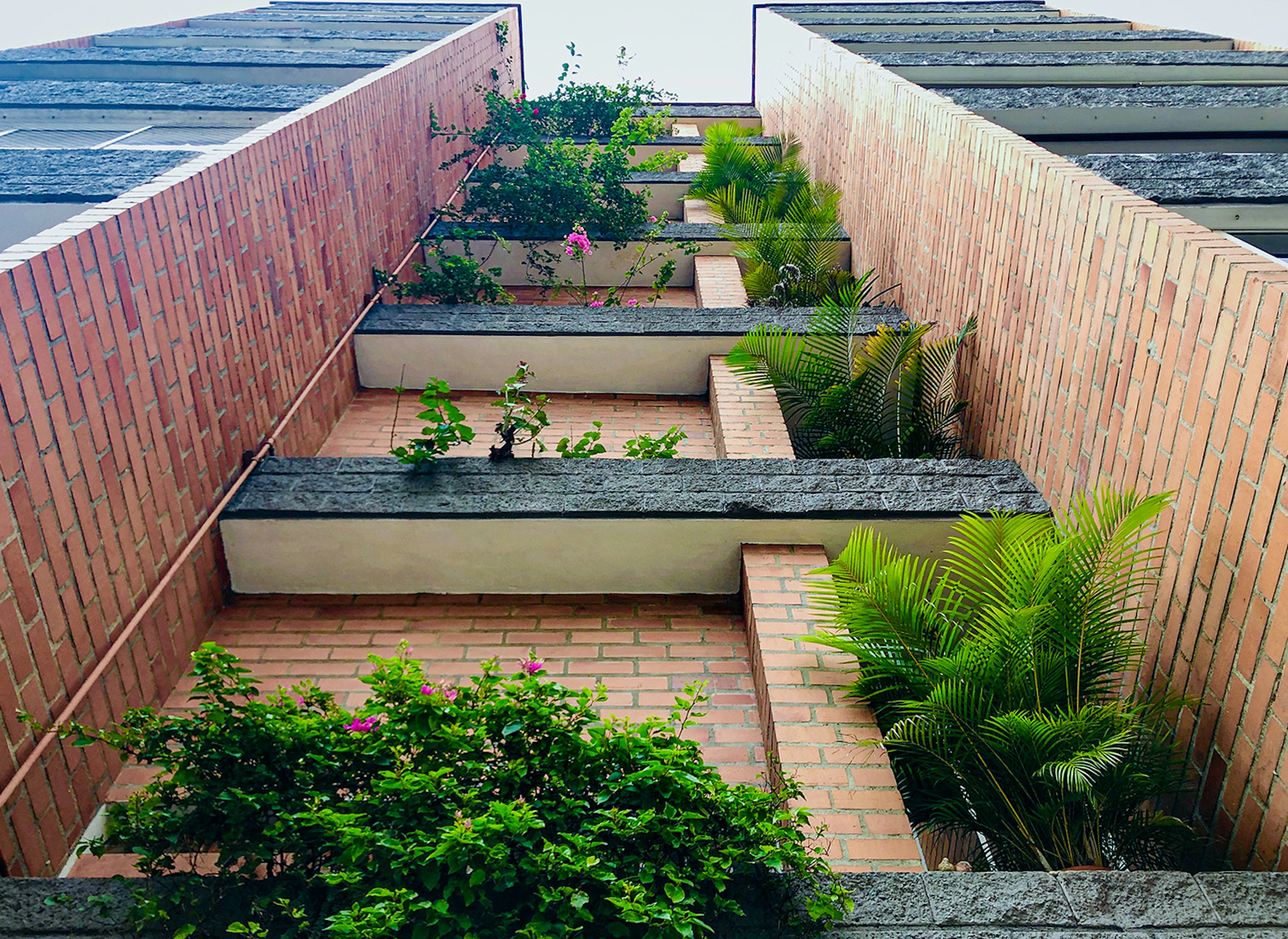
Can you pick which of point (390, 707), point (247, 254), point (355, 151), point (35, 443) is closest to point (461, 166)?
point (355, 151)

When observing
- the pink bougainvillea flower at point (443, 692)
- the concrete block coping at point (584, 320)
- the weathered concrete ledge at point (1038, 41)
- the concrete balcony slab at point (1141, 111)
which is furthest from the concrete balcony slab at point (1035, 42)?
the pink bougainvillea flower at point (443, 692)

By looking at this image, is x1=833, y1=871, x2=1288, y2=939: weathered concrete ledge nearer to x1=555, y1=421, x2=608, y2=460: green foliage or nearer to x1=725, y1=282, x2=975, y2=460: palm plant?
x1=555, y1=421, x2=608, y2=460: green foliage

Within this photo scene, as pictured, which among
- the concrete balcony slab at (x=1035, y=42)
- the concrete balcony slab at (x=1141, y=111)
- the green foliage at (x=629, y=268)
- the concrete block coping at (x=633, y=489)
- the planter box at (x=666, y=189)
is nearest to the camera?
the concrete block coping at (x=633, y=489)

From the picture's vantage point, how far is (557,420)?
607 centimetres

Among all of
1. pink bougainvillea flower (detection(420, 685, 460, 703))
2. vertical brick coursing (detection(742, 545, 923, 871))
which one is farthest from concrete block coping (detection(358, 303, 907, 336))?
pink bougainvillea flower (detection(420, 685, 460, 703))

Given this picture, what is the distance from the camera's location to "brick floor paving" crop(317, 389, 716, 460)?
5641 mm

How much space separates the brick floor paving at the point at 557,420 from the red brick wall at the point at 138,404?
0.25 m

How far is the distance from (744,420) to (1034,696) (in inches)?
106

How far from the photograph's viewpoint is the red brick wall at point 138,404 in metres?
2.86

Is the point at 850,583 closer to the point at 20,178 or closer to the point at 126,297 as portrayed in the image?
the point at 126,297

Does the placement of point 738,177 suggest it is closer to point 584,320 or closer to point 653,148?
point 653,148

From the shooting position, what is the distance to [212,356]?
13.5 ft

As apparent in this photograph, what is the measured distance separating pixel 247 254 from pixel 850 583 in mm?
3180

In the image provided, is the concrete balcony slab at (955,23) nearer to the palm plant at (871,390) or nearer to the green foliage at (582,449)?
the palm plant at (871,390)
